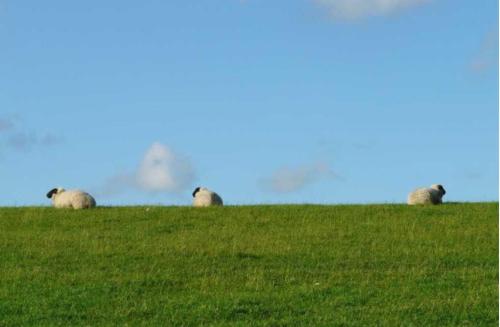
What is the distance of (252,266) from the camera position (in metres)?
27.6

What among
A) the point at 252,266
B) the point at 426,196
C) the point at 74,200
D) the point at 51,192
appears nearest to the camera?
the point at 252,266

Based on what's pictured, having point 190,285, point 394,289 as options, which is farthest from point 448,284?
point 190,285

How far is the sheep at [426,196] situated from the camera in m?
43.1

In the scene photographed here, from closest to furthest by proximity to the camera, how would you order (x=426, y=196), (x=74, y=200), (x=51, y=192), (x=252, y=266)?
(x=252, y=266)
(x=426, y=196)
(x=74, y=200)
(x=51, y=192)

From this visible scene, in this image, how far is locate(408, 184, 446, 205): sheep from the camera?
141ft

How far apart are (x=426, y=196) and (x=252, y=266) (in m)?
17.2

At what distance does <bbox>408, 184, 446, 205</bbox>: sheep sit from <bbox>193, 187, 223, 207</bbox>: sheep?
8.05 metres

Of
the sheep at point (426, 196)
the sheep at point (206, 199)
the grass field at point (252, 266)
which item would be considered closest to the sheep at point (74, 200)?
the grass field at point (252, 266)

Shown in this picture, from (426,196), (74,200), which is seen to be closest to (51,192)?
(74,200)

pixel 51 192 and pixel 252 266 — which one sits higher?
pixel 51 192

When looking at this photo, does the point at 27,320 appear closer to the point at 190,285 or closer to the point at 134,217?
the point at 190,285

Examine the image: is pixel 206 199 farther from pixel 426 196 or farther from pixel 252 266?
pixel 252 266

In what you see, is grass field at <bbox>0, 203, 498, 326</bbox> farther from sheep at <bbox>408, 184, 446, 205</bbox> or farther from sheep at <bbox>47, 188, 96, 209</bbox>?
sheep at <bbox>408, 184, 446, 205</bbox>

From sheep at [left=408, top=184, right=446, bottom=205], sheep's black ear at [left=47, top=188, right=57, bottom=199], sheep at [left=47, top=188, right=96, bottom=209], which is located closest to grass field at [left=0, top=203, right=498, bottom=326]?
sheep at [left=47, top=188, right=96, bottom=209]
